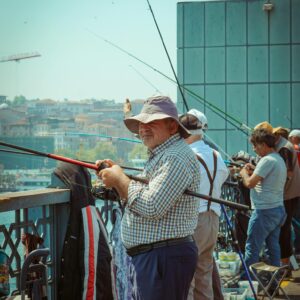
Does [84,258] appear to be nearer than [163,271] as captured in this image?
No

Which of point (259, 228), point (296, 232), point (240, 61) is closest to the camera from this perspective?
point (259, 228)

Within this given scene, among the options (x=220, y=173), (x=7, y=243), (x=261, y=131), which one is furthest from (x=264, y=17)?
(x=7, y=243)

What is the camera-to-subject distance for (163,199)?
4031mm

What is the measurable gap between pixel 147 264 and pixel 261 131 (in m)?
3.92

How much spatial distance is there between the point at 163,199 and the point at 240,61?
16657 millimetres

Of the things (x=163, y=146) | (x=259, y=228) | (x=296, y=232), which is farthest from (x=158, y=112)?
(x=296, y=232)

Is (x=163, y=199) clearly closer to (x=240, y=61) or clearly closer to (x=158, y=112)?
(x=158, y=112)

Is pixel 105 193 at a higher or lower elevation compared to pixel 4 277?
higher

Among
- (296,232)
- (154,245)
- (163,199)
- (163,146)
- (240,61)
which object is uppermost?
(240,61)

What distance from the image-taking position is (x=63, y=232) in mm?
5605

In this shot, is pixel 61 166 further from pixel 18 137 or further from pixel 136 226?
pixel 18 137

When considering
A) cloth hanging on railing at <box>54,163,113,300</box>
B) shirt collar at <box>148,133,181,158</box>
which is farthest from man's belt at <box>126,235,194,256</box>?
cloth hanging on railing at <box>54,163,113,300</box>

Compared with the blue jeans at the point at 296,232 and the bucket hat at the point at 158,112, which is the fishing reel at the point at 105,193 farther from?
the blue jeans at the point at 296,232

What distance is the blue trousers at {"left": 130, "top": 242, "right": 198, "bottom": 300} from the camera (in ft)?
13.5
